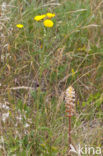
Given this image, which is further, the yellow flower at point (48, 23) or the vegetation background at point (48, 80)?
the yellow flower at point (48, 23)

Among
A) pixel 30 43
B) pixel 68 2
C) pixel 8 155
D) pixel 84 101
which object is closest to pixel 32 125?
pixel 8 155

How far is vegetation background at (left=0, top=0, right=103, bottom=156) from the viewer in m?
1.91

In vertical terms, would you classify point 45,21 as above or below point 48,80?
above

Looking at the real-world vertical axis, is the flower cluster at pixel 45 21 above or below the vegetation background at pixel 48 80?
above

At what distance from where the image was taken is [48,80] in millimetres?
2520

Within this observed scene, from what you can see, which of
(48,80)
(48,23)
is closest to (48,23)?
(48,23)

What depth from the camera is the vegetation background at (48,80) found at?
191 cm

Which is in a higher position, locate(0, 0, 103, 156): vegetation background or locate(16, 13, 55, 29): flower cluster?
locate(16, 13, 55, 29): flower cluster

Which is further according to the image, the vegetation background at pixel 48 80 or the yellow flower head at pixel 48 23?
the yellow flower head at pixel 48 23

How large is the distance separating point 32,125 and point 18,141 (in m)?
0.17

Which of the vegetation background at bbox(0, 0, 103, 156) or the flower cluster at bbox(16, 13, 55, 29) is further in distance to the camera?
the flower cluster at bbox(16, 13, 55, 29)

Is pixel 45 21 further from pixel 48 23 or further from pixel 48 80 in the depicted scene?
pixel 48 80

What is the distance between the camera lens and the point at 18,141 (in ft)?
6.08

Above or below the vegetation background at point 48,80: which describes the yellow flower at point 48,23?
above
